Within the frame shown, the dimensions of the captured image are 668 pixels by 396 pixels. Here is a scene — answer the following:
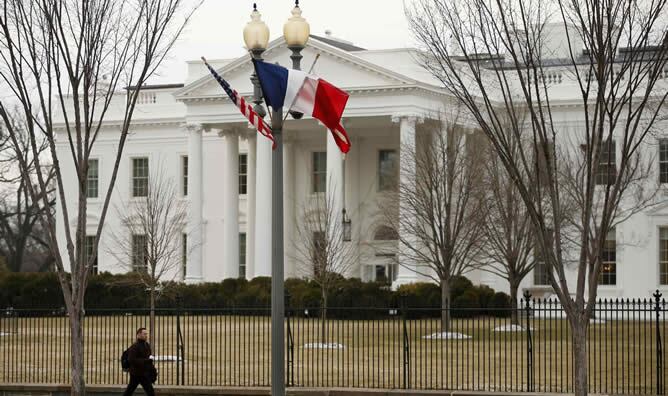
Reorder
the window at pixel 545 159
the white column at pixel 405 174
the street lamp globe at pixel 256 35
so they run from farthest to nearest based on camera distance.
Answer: the white column at pixel 405 174 → the window at pixel 545 159 → the street lamp globe at pixel 256 35

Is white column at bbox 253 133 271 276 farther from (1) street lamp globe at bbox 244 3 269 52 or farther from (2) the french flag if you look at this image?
(1) street lamp globe at bbox 244 3 269 52

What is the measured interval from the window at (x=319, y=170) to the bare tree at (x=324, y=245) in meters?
0.89

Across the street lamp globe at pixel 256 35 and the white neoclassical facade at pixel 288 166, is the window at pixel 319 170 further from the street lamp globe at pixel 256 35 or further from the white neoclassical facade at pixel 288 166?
the street lamp globe at pixel 256 35

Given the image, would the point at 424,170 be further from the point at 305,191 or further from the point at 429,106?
the point at 305,191

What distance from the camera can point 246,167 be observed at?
63.1 metres

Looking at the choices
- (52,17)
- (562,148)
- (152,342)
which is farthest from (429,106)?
(52,17)

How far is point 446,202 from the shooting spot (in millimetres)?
39312

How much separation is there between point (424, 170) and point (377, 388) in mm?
18590

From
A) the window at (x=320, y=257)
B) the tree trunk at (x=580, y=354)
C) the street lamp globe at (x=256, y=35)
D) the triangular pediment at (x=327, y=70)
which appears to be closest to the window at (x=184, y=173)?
the triangular pediment at (x=327, y=70)

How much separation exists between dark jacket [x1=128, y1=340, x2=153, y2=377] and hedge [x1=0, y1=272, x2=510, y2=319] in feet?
70.8

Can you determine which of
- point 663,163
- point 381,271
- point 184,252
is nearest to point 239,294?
point 381,271

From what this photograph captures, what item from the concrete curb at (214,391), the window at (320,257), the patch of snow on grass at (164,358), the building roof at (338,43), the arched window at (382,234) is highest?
the building roof at (338,43)

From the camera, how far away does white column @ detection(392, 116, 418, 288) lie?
44.2 meters

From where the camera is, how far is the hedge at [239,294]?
46.4 meters
